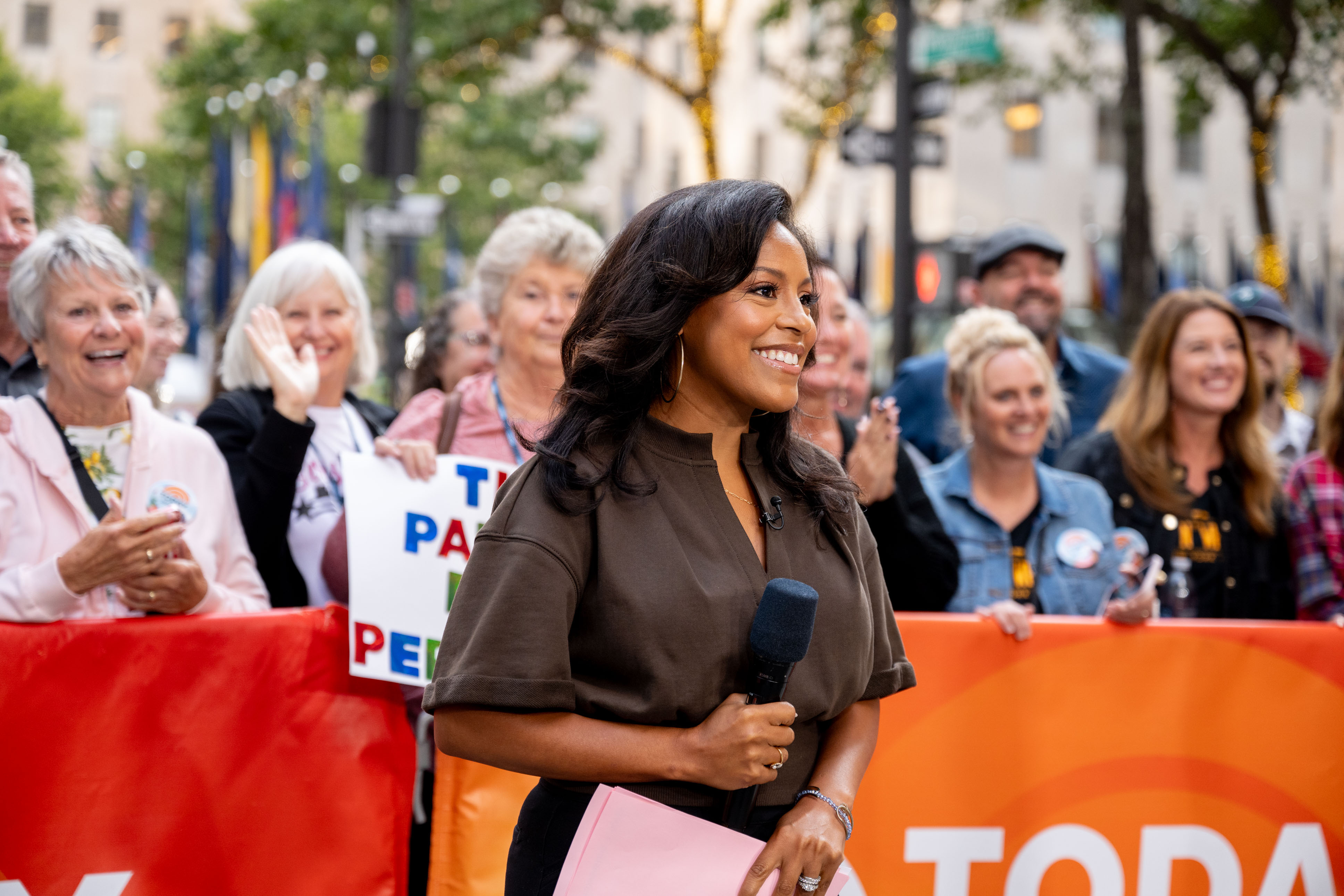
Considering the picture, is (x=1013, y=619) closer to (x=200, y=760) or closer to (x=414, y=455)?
(x=414, y=455)

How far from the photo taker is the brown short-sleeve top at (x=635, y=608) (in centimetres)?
222

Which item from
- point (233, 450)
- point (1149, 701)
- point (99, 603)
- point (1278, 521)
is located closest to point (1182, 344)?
point (1278, 521)

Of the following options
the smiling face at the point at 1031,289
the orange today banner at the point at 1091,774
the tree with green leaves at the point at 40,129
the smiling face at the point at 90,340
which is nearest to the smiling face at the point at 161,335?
the smiling face at the point at 90,340

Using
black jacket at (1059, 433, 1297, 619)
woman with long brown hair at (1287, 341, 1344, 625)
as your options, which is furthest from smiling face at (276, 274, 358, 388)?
woman with long brown hair at (1287, 341, 1344, 625)

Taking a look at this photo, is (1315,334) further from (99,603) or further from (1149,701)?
(99,603)

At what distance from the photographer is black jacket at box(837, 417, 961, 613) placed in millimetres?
4320

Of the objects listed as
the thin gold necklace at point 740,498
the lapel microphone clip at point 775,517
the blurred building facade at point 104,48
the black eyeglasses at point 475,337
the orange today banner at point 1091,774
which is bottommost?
the orange today banner at point 1091,774

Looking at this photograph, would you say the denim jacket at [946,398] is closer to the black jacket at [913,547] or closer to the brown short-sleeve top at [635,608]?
the black jacket at [913,547]

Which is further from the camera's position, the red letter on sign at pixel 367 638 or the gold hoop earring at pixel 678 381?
the red letter on sign at pixel 367 638

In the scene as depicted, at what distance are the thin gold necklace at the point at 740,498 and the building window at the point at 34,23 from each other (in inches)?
2820

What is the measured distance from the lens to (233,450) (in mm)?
4238

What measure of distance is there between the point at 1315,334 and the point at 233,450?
88.7 feet

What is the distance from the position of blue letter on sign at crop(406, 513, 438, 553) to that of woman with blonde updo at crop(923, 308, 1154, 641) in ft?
5.71

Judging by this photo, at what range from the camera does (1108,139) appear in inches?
1395
